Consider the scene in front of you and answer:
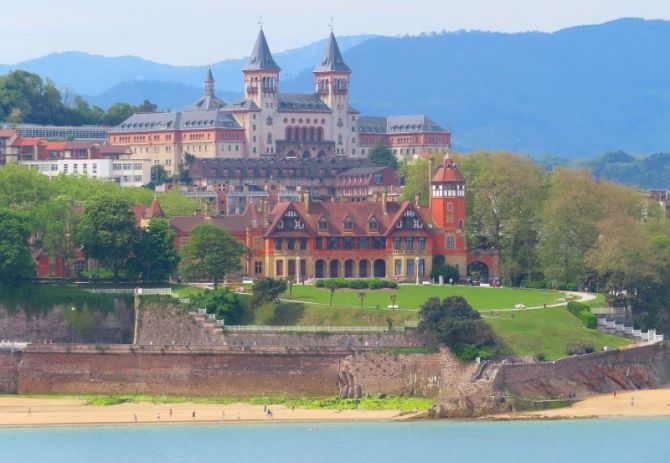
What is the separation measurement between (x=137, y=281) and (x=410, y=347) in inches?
823

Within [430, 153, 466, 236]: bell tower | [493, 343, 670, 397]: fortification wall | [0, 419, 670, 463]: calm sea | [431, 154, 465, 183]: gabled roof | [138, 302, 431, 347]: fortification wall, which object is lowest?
[0, 419, 670, 463]: calm sea

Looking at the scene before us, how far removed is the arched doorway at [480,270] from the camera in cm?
12706

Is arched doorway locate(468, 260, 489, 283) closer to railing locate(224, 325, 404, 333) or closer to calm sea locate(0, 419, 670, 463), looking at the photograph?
railing locate(224, 325, 404, 333)

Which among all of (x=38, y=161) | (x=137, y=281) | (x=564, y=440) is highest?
(x=38, y=161)

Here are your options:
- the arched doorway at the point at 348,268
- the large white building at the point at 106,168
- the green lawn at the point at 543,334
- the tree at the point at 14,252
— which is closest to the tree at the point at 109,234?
the tree at the point at 14,252

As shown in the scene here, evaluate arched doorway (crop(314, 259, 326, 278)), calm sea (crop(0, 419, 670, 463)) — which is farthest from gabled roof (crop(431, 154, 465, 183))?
calm sea (crop(0, 419, 670, 463))

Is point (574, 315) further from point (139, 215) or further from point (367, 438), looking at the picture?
point (139, 215)

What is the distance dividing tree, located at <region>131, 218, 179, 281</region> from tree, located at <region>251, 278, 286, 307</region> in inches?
335

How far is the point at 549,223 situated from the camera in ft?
407

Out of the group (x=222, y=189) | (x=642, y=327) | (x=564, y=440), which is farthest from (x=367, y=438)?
(x=222, y=189)

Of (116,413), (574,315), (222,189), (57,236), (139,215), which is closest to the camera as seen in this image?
(116,413)

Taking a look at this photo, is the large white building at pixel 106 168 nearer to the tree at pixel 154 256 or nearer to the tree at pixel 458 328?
the tree at pixel 154 256

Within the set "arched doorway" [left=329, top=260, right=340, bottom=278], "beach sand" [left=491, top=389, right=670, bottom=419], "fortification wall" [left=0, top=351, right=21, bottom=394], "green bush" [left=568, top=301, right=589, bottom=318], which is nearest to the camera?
"beach sand" [left=491, top=389, right=670, bottom=419]

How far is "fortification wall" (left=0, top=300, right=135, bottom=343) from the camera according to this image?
355 ft
